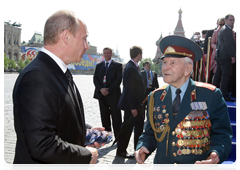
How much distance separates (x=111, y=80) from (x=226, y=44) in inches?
119

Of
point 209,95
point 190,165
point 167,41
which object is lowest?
point 190,165

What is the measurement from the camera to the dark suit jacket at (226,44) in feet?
18.0

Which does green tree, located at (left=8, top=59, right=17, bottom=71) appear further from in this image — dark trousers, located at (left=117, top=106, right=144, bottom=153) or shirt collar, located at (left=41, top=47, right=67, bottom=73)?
shirt collar, located at (left=41, top=47, right=67, bottom=73)

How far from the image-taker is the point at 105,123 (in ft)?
18.9

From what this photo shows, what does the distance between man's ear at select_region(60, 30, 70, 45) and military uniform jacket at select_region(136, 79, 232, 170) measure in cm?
112

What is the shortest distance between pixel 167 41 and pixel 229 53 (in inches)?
154

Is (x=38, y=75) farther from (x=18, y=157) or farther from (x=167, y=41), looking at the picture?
(x=167, y=41)

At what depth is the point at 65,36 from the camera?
1.64 metres

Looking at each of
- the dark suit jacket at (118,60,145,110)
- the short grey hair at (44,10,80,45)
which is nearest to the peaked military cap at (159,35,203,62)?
the short grey hair at (44,10,80,45)

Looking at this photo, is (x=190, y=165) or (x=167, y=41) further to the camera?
(x=167, y=41)

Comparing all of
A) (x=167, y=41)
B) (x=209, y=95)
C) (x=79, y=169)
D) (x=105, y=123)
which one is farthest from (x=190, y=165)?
(x=105, y=123)

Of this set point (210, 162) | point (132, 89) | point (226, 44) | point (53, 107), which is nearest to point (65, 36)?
point (53, 107)

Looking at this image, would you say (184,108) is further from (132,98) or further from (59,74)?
(132,98)

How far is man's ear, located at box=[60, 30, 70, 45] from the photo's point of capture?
5.32ft
